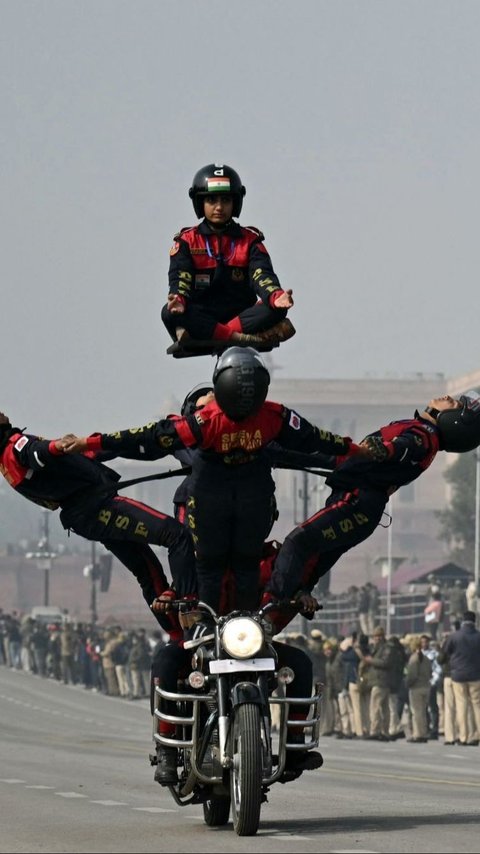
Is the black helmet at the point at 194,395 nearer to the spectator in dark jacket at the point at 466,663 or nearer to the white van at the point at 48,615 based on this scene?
the spectator in dark jacket at the point at 466,663

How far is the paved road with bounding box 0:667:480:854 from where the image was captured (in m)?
10.8

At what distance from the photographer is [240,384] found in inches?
442

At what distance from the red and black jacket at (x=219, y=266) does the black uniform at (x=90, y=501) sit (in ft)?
3.95

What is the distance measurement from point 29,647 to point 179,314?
57350 mm

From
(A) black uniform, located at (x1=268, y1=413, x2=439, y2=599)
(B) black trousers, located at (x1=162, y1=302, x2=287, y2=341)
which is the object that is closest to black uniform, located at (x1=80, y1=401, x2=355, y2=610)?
(A) black uniform, located at (x1=268, y1=413, x2=439, y2=599)

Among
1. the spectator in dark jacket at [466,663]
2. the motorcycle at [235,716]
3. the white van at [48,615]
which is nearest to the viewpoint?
the motorcycle at [235,716]

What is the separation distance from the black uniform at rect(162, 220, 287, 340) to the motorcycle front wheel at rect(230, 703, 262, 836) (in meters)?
2.79

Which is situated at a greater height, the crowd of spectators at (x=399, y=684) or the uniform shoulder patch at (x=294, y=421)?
the uniform shoulder patch at (x=294, y=421)

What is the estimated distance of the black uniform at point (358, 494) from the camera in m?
12.4

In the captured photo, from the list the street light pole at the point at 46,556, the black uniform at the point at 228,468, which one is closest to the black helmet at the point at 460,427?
the black uniform at the point at 228,468

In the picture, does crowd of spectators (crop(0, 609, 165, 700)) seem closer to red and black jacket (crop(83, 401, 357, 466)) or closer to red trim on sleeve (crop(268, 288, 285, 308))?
red trim on sleeve (crop(268, 288, 285, 308))

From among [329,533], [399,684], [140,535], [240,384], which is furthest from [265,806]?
[399,684]

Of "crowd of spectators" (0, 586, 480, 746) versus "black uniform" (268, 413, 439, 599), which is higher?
"black uniform" (268, 413, 439, 599)

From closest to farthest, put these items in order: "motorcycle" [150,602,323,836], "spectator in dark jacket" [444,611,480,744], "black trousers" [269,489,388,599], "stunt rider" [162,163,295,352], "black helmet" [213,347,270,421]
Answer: "motorcycle" [150,602,323,836] → "black helmet" [213,347,270,421] → "black trousers" [269,489,388,599] → "stunt rider" [162,163,295,352] → "spectator in dark jacket" [444,611,480,744]
